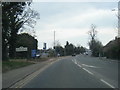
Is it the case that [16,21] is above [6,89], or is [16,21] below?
above

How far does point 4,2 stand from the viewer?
33.9m

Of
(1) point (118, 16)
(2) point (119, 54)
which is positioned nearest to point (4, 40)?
(1) point (118, 16)

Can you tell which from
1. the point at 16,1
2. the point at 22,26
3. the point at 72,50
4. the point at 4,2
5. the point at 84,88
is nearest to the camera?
the point at 84,88

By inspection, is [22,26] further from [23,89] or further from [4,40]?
[23,89]

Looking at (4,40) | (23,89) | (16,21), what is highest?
(16,21)

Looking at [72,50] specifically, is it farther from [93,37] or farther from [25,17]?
[25,17]

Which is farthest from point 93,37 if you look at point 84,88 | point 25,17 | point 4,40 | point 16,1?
point 84,88

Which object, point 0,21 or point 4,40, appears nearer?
point 0,21

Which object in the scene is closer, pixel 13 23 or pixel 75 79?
pixel 75 79

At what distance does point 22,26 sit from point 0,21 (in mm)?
23130

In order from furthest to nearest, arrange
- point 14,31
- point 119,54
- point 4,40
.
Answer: point 119,54
point 14,31
point 4,40

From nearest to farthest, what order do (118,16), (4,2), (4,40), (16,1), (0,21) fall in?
(0,21) < (4,2) < (16,1) < (4,40) < (118,16)

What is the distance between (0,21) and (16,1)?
5584 millimetres

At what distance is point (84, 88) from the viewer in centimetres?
1500
